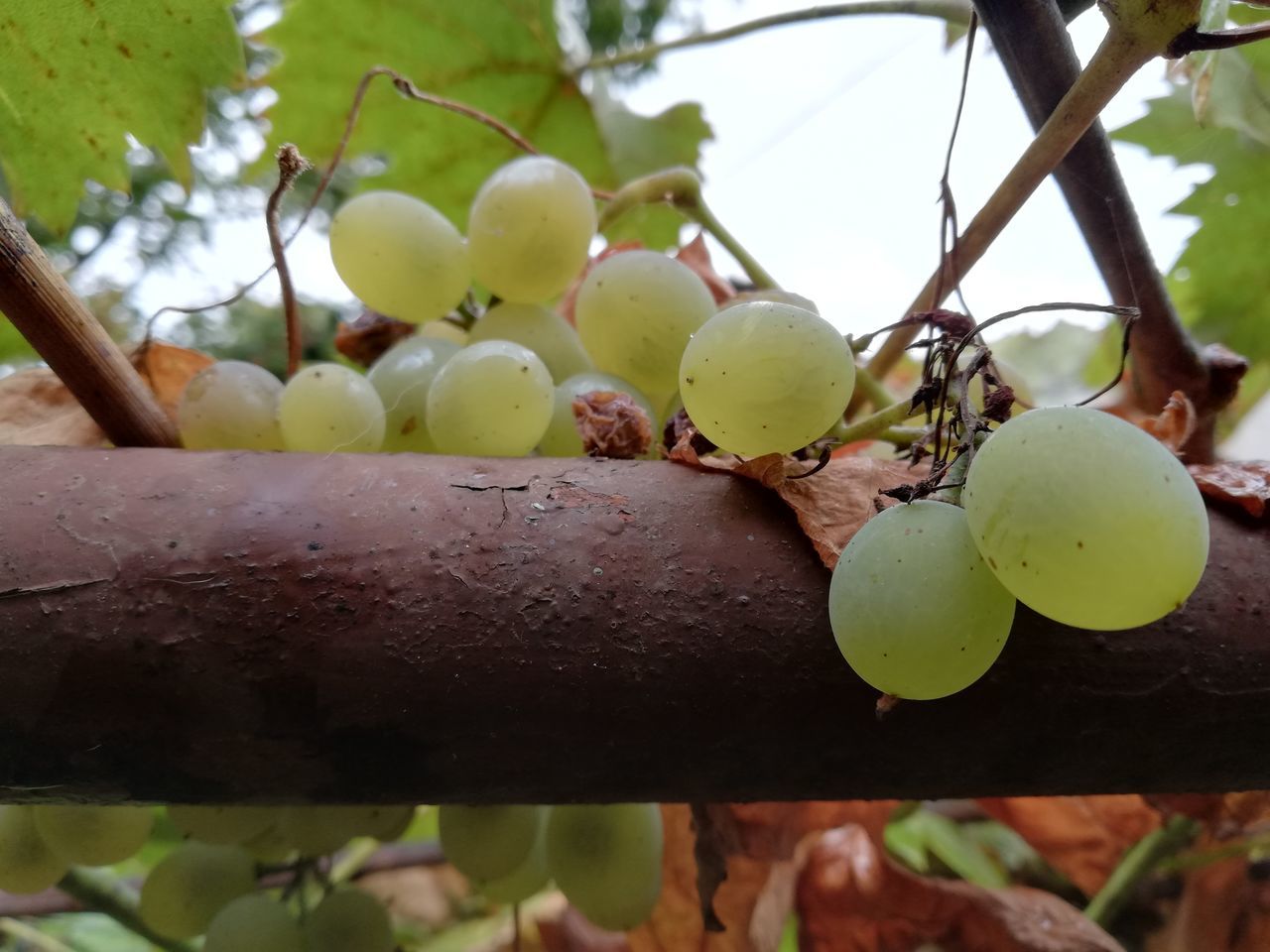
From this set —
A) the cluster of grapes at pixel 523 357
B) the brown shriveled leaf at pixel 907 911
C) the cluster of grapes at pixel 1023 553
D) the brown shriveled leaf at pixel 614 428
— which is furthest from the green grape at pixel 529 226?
the brown shriveled leaf at pixel 907 911

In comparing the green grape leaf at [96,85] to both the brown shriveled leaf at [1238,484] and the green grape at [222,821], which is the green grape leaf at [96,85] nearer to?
the green grape at [222,821]

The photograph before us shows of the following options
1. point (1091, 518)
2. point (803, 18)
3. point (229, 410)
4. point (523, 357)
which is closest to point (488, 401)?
point (523, 357)

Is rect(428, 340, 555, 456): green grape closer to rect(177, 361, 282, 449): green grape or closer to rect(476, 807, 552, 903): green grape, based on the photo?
rect(177, 361, 282, 449): green grape

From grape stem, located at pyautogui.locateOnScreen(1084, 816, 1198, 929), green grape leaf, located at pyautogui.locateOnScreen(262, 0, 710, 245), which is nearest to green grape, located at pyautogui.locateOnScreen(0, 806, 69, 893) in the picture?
green grape leaf, located at pyautogui.locateOnScreen(262, 0, 710, 245)

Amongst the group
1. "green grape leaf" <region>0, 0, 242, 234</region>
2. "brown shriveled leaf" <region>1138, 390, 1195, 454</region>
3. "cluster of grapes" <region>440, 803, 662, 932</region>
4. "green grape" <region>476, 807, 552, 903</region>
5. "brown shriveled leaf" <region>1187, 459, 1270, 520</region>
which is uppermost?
"green grape leaf" <region>0, 0, 242, 234</region>

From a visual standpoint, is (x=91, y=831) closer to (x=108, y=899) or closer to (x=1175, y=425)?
(x=108, y=899)

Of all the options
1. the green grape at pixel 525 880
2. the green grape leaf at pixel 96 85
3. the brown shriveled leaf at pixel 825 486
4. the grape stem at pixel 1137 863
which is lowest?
the grape stem at pixel 1137 863

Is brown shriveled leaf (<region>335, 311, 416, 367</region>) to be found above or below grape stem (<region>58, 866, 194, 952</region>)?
above
